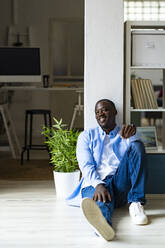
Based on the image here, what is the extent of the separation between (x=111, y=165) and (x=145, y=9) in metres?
8.04

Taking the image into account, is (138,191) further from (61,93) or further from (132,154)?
(61,93)

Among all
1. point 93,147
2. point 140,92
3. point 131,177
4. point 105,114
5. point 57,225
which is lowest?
point 57,225

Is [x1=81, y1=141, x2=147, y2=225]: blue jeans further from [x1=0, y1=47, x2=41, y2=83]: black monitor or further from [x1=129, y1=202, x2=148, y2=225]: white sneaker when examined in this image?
[x1=0, y1=47, x2=41, y2=83]: black monitor

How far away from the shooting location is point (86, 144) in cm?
368

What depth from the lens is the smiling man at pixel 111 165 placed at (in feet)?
11.3

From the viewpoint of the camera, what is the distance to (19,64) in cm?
636

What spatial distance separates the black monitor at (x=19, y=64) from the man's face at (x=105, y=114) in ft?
9.22

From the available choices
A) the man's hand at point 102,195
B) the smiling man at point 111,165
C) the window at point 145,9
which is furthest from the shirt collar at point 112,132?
the window at point 145,9

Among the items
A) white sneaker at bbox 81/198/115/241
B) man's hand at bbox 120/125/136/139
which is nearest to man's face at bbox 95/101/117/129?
man's hand at bbox 120/125/136/139

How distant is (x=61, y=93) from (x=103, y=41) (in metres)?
4.94

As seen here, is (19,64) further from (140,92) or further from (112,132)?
(112,132)

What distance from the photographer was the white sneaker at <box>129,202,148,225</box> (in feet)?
10.7

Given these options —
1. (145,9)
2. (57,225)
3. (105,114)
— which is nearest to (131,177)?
(105,114)

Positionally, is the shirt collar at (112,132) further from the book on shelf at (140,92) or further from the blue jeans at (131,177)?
the book on shelf at (140,92)
